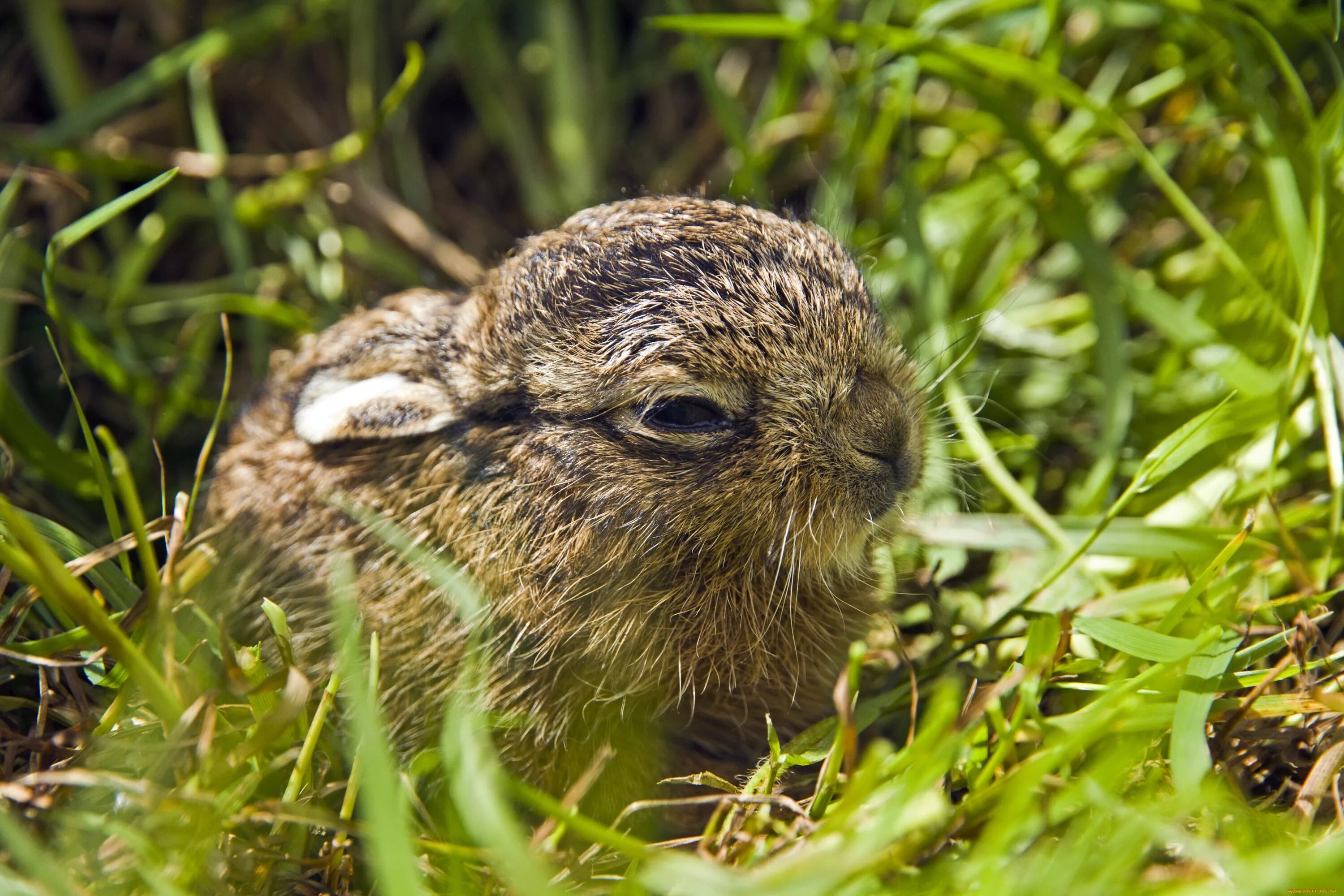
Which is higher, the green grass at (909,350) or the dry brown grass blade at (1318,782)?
the green grass at (909,350)

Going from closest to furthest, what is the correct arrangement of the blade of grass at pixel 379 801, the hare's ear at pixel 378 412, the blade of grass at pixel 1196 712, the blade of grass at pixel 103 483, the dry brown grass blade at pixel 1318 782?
the blade of grass at pixel 379 801
the blade of grass at pixel 1196 712
the dry brown grass blade at pixel 1318 782
the blade of grass at pixel 103 483
the hare's ear at pixel 378 412

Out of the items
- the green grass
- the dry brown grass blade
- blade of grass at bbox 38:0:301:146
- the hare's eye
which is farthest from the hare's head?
blade of grass at bbox 38:0:301:146

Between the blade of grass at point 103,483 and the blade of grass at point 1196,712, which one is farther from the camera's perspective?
the blade of grass at point 103,483

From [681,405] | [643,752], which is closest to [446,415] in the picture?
[681,405]

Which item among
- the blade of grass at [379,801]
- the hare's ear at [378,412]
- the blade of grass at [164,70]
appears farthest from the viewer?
the blade of grass at [164,70]

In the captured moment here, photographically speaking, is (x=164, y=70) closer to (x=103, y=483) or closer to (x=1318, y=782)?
(x=103, y=483)

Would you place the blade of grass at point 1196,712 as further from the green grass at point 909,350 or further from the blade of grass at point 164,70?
the blade of grass at point 164,70

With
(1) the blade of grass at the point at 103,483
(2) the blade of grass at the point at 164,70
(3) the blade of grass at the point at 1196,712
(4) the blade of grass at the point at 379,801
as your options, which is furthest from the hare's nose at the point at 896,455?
(2) the blade of grass at the point at 164,70
